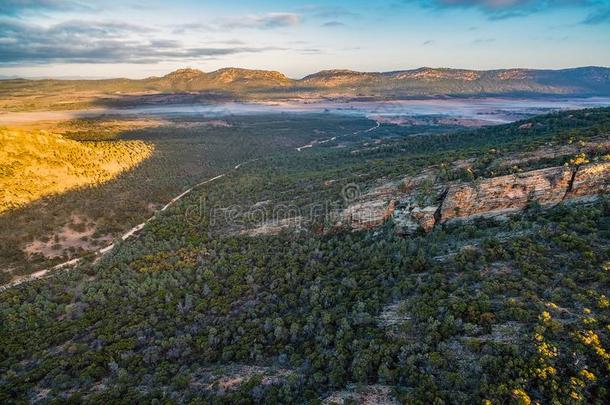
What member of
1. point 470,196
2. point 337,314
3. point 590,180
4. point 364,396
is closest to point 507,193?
point 470,196

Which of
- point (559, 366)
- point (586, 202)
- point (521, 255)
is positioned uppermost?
point (586, 202)

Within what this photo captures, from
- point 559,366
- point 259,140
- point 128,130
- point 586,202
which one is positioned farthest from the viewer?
point 128,130

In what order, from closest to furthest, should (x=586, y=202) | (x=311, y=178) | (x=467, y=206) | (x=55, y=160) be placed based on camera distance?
1. (x=586, y=202)
2. (x=467, y=206)
3. (x=311, y=178)
4. (x=55, y=160)

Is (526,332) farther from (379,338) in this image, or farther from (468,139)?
(468,139)

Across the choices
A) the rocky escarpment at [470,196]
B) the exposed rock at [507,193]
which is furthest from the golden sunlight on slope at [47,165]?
the exposed rock at [507,193]

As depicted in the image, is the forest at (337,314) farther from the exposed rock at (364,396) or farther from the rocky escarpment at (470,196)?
the rocky escarpment at (470,196)

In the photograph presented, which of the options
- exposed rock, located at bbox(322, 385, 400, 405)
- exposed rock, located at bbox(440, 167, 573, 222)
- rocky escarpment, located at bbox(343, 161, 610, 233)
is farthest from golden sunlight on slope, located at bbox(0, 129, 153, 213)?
exposed rock, located at bbox(440, 167, 573, 222)

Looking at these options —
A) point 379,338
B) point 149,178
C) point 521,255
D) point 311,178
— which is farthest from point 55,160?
point 521,255
